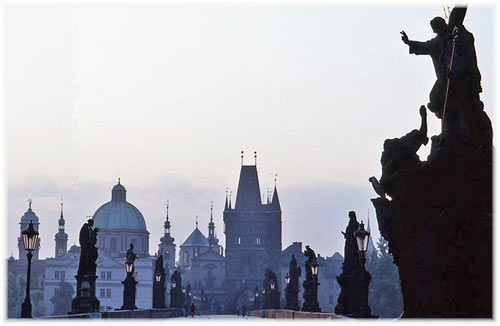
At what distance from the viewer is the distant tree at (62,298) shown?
530 ft

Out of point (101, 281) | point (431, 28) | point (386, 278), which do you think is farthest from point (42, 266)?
point (431, 28)

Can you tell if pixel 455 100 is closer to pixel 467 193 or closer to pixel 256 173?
pixel 467 193

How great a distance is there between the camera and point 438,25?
15523 millimetres

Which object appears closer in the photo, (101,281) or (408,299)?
(408,299)

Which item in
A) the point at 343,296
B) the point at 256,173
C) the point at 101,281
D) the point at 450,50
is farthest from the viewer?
the point at 256,173

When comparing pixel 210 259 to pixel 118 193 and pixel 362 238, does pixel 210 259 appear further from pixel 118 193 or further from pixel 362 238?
pixel 362 238

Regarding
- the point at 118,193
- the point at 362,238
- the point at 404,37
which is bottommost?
the point at 362,238

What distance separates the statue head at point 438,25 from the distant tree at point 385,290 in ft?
320

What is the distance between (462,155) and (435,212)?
3.14ft

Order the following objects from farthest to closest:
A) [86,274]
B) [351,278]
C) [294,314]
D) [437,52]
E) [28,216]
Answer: [28,216] < [294,314] < [86,274] < [351,278] < [437,52]

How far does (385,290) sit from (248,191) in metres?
66.8

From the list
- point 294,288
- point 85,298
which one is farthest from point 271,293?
point 85,298

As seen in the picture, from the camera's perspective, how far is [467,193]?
14.3 meters

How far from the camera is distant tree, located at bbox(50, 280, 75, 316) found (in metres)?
162
